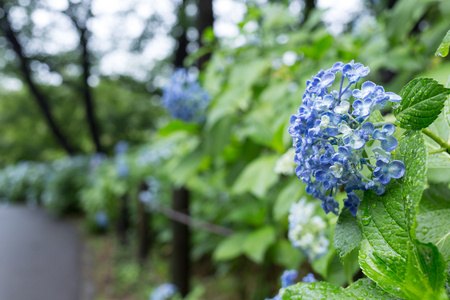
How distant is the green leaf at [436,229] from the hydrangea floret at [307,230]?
0.47m

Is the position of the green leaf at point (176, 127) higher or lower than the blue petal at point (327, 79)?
lower

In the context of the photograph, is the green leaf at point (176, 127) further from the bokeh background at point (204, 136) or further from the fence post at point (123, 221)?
the fence post at point (123, 221)

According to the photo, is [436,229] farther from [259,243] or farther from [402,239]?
[259,243]

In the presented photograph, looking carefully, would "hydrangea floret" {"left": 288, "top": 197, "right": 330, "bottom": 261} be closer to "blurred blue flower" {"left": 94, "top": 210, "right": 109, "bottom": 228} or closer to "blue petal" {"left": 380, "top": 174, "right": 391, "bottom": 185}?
"blue petal" {"left": 380, "top": 174, "right": 391, "bottom": 185}

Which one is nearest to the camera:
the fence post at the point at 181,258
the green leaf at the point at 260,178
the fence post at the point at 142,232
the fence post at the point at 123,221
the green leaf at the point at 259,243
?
the green leaf at the point at 260,178

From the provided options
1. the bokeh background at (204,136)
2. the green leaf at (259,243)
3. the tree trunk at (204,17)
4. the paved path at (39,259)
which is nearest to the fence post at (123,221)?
the bokeh background at (204,136)

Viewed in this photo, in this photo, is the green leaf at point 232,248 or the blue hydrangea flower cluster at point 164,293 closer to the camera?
the green leaf at point 232,248

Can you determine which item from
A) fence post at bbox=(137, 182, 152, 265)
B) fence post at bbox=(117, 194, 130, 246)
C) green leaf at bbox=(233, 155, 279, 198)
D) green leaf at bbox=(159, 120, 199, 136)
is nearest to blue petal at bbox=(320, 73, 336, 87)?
green leaf at bbox=(233, 155, 279, 198)

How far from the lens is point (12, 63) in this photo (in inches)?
617

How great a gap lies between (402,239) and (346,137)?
0.49 ft

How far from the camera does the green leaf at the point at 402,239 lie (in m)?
0.49

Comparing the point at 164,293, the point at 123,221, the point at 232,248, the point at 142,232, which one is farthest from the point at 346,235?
the point at 123,221

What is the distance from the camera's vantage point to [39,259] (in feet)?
21.6

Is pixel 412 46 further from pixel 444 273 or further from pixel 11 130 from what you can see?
pixel 11 130
